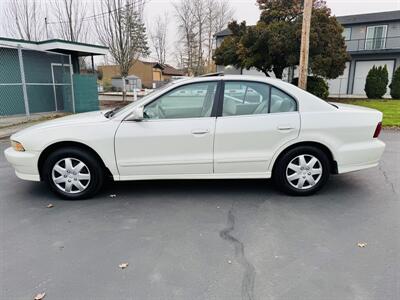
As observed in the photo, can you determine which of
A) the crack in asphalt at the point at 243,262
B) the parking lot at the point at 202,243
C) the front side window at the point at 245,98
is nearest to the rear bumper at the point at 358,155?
the parking lot at the point at 202,243

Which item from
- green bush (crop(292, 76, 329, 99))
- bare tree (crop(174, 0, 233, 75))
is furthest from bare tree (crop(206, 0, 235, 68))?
green bush (crop(292, 76, 329, 99))

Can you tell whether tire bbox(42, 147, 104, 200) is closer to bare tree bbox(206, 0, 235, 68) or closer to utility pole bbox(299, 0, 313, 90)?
utility pole bbox(299, 0, 313, 90)

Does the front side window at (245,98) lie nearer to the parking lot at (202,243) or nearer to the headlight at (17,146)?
the parking lot at (202,243)

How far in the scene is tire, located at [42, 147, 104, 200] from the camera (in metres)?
3.97

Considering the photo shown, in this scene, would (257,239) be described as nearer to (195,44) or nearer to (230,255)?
(230,255)

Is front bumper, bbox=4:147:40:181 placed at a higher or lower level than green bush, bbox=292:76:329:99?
lower

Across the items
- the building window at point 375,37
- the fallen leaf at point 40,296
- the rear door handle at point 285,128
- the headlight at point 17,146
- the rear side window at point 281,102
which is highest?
the building window at point 375,37

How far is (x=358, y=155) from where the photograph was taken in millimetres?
4156

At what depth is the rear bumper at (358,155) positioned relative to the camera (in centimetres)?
412

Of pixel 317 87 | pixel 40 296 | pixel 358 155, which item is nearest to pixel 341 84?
pixel 317 87

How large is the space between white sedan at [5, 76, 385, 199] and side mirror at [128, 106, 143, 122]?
0.01 meters

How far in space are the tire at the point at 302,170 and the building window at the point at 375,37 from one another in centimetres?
2977

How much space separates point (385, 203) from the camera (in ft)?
13.1

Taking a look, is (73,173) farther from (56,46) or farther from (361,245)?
(56,46)
